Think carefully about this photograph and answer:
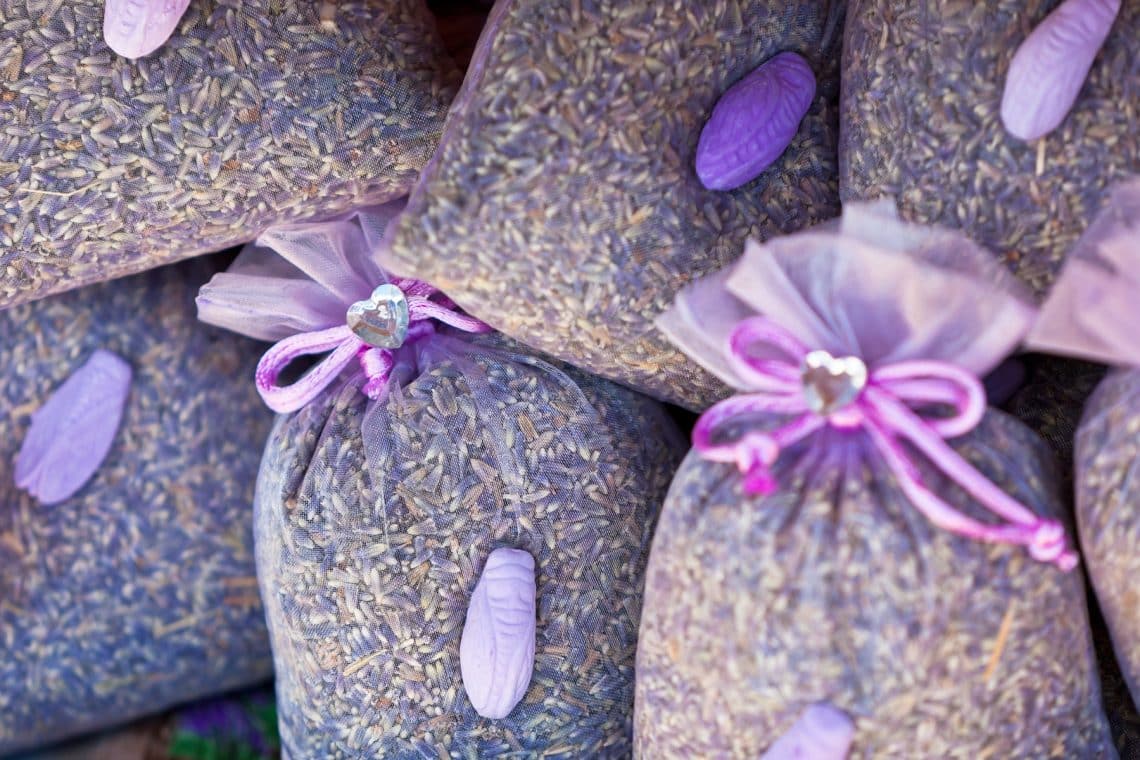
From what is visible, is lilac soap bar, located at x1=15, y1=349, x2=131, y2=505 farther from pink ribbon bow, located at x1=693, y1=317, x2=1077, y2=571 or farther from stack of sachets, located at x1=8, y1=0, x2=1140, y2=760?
pink ribbon bow, located at x1=693, y1=317, x2=1077, y2=571

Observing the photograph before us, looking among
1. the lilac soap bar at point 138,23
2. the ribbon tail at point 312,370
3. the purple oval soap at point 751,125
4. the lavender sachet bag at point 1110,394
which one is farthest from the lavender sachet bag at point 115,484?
the lavender sachet bag at point 1110,394

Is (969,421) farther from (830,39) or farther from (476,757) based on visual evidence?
(476,757)

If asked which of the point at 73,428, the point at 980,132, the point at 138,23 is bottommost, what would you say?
the point at 73,428

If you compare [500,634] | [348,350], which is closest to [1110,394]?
[500,634]

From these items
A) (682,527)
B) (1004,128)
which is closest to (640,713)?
(682,527)

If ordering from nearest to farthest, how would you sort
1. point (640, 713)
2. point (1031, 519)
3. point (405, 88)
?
1. point (1031, 519)
2. point (640, 713)
3. point (405, 88)

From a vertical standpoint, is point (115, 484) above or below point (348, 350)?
below

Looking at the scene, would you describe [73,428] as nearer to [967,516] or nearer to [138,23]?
[138,23]

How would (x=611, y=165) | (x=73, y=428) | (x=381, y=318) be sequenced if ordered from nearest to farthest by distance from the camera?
(x=611, y=165), (x=381, y=318), (x=73, y=428)
